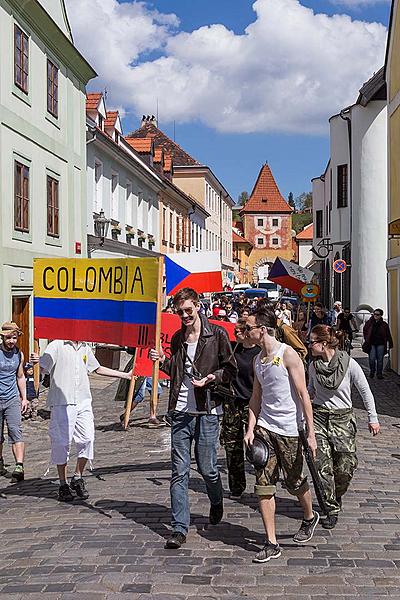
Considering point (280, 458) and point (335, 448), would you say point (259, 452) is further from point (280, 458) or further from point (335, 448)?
point (335, 448)

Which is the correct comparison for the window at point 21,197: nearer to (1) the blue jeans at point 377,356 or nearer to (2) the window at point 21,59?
(2) the window at point 21,59

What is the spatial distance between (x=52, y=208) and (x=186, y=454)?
14.8 m

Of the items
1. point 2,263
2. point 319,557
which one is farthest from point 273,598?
point 2,263

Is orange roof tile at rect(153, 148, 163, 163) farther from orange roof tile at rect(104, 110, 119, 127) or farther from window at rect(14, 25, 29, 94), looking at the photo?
window at rect(14, 25, 29, 94)

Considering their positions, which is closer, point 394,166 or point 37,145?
point 37,145

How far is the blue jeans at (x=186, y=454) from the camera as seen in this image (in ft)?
20.0

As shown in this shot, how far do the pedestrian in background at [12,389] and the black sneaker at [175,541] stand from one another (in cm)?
329

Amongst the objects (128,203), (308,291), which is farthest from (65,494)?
(128,203)

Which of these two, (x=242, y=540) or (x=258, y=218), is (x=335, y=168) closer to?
(x=242, y=540)

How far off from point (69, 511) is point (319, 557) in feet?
8.09

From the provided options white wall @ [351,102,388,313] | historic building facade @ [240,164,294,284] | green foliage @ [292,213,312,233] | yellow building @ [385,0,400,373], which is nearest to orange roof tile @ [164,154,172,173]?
white wall @ [351,102,388,313]

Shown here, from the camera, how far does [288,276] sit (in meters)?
22.1

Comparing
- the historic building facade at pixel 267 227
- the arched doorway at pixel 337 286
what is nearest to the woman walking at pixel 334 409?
the arched doorway at pixel 337 286

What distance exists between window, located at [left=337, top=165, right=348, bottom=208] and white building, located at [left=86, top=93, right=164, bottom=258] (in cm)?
782
